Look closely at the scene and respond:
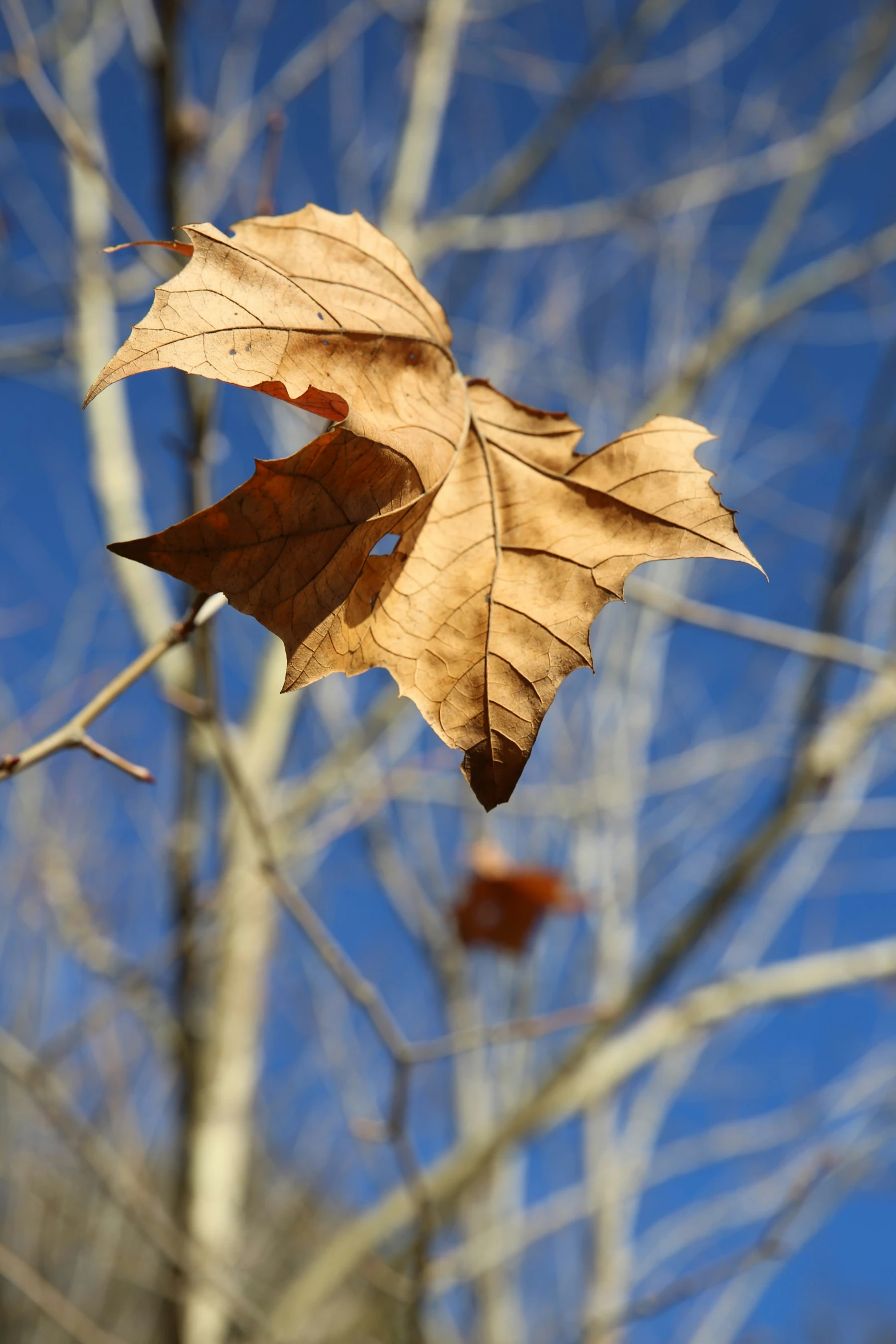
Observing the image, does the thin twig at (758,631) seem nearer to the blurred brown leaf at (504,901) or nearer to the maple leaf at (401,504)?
the maple leaf at (401,504)

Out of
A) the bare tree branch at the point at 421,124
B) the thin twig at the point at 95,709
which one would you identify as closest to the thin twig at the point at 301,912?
the thin twig at the point at 95,709

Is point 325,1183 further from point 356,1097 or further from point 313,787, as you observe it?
point 313,787

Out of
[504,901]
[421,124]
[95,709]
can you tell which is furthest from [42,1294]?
[421,124]

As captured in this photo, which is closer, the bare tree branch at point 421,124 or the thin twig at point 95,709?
the thin twig at point 95,709

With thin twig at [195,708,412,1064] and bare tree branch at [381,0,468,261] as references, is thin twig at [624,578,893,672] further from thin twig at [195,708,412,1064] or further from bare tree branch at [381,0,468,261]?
bare tree branch at [381,0,468,261]

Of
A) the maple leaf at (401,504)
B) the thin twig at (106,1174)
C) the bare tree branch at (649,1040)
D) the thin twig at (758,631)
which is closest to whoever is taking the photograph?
the maple leaf at (401,504)

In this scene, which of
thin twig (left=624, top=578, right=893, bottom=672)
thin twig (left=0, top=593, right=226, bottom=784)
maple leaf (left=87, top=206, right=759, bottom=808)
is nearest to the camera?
maple leaf (left=87, top=206, right=759, bottom=808)

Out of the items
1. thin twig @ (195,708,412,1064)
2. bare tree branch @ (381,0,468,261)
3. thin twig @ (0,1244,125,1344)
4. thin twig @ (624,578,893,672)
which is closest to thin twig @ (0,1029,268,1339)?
thin twig @ (0,1244,125,1344)

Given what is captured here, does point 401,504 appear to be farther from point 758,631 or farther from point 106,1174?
point 106,1174
